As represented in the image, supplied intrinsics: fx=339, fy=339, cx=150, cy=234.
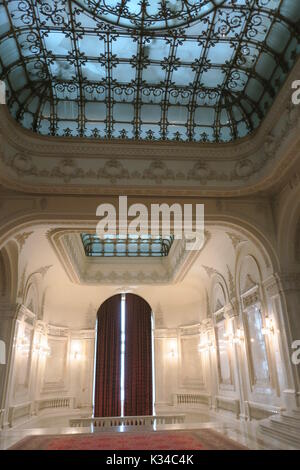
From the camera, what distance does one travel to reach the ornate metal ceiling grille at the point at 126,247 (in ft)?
46.4

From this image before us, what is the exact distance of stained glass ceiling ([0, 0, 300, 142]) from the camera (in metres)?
6.52

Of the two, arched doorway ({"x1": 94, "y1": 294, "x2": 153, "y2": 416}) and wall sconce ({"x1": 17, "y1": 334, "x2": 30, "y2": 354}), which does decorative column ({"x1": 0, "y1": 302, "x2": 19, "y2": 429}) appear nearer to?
wall sconce ({"x1": 17, "y1": 334, "x2": 30, "y2": 354})

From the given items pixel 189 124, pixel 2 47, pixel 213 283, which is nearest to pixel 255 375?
pixel 213 283

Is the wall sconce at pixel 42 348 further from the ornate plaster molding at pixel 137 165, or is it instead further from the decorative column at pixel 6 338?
the ornate plaster molding at pixel 137 165

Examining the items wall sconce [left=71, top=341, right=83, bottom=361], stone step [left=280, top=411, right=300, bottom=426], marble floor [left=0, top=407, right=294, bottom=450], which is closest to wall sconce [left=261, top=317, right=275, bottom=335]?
stone step [left=280, top=411, right=300, bottom=426]

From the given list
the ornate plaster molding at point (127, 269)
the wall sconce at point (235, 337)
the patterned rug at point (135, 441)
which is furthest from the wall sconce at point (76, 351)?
the patterned rug at point (135, 441)

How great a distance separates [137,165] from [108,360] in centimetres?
968

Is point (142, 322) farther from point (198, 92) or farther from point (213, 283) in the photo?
point (198, 92)

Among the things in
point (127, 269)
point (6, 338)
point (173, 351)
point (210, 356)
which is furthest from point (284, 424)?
point (127, 269)

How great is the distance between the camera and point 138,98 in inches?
318

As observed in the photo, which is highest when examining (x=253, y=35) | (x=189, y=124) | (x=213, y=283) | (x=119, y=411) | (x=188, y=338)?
(x=253, y=35)

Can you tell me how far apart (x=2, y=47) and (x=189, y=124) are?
4.41 m

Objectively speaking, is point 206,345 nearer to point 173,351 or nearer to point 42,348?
point 173,351

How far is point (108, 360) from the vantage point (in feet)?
48.0
